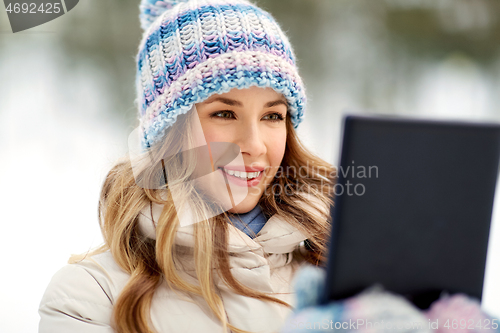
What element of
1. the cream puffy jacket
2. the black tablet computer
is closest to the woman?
the cream puffy jacket

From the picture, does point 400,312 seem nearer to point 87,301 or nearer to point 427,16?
point 87,301

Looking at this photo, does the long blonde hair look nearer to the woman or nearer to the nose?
the woman

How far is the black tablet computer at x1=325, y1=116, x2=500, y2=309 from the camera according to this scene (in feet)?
1.37

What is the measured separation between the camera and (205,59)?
82 centimetres

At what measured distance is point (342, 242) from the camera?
430mm

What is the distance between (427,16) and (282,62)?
149 cm

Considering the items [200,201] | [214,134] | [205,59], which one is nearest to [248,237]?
[200,201]

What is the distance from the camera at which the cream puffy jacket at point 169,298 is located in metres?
0.75

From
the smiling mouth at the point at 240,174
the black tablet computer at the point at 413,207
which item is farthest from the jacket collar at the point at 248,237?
the black tablet computer at the point at 413,207

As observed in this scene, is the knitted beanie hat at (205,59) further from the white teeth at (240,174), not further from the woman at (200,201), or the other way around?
the white teeth at (240,174)

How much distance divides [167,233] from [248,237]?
181 millimetres

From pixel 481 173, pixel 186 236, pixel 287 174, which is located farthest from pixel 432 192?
pixel 287 174

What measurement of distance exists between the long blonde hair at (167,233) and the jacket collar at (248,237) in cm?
2

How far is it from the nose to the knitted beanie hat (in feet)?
0.32
